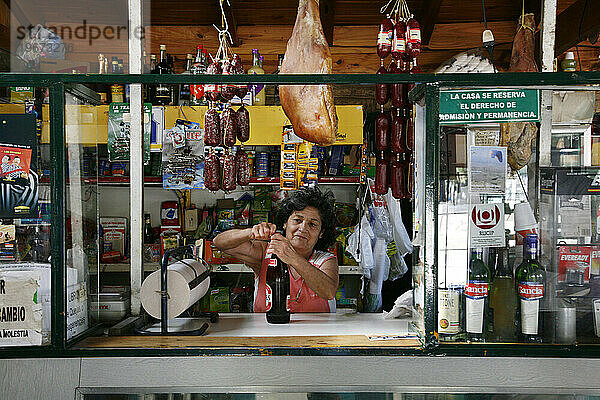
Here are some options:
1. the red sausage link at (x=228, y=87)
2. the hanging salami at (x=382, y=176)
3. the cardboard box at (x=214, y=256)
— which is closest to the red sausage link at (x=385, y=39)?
the hanging salami at (x=382, y=176)

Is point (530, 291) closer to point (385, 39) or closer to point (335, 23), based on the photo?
point (385, 39)

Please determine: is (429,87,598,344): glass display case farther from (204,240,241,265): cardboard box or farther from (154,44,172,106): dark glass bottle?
(204,240,241,265): cardboard box

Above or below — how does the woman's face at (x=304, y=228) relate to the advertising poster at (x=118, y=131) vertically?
below

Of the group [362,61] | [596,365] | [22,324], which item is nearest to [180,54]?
[362,61]

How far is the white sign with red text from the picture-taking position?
1883 millimetres

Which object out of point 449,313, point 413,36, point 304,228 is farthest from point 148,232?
point 449,313

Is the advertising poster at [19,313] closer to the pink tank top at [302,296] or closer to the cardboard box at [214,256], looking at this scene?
the pink tank top at [302,296]

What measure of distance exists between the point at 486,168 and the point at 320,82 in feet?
2.10

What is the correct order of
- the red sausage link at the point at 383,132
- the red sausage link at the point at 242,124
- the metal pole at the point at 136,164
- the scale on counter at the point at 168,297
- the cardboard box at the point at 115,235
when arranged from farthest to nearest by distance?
the cardboard box at the point at 115,235
the red sausage link at the point at 242,124
the red sausage link at the point at 383,132
the metal pole at the point at 136,164
the scale on counter at the point at 168,297

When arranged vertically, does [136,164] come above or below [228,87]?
below

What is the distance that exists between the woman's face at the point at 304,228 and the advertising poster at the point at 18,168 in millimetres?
1927

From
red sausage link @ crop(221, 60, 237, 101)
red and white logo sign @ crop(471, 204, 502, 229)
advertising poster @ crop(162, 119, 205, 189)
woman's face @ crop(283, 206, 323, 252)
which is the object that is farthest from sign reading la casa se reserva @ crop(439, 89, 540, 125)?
advertising poster @ crop(162, 119, 205, 189)

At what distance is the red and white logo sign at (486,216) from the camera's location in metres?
1.89

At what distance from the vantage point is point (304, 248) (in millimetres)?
3562
